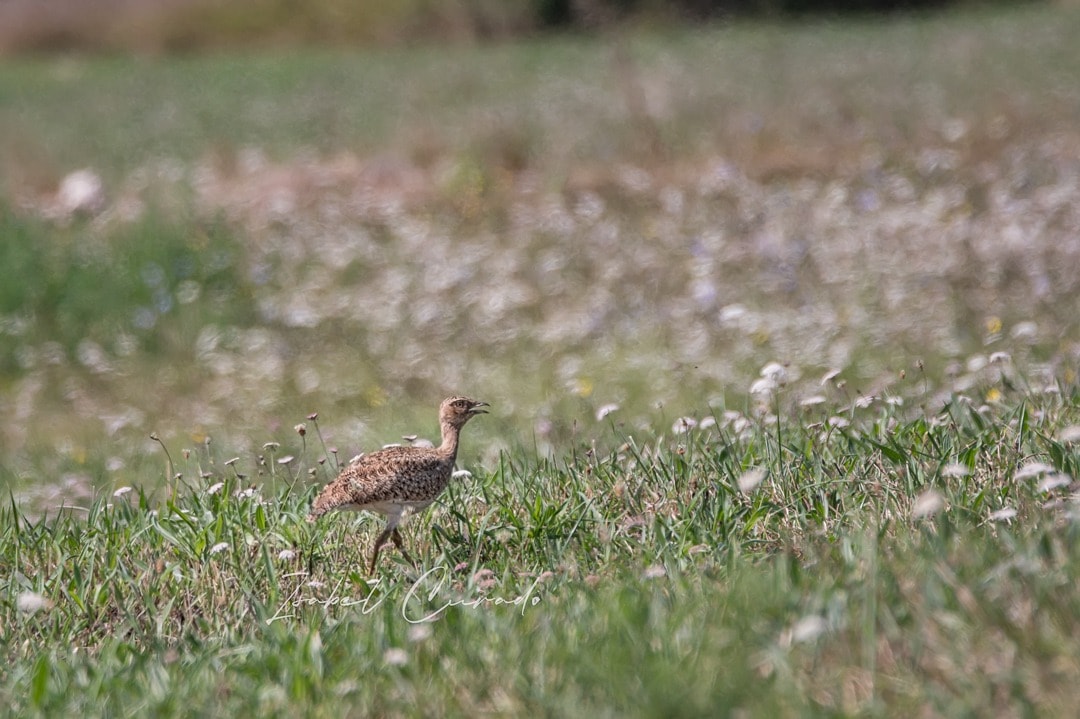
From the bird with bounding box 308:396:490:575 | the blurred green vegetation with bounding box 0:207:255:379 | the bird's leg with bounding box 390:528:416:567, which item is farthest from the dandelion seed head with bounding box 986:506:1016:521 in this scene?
the blurred green vegetation with bounding box 0:207:255:379

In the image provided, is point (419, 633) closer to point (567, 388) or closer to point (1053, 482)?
point (1053, 482)

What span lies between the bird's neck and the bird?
0.09 ft

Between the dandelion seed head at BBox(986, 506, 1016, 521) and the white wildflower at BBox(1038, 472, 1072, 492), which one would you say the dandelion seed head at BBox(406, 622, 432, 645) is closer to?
the dandelion seed head at BBox(986, 506, 1016, 521)

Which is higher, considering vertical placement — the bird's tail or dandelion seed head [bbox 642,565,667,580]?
dandelion seed head [bbox 642,565,667,580]

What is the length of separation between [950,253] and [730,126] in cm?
612

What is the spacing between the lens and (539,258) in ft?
38.7

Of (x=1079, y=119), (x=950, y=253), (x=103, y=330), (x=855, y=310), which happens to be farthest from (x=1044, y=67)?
(x=103, y=330)

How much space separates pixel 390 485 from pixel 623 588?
1.06 metres

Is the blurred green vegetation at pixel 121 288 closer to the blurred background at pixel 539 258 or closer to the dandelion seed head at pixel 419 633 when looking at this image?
the blurred background at pixel 539 258

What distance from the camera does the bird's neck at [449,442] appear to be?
494 cm

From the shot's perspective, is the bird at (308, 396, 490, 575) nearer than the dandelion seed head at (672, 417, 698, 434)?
Yes

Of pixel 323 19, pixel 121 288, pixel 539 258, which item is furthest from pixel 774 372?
pixel 323 19

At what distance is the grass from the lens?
3125 millimetres

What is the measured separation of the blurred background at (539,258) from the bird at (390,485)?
0.85 metres
